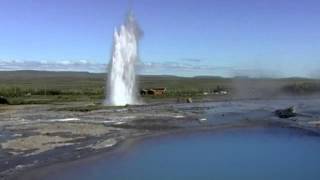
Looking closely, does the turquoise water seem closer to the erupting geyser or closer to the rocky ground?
the rocky ground

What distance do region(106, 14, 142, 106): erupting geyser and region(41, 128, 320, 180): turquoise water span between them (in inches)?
1020

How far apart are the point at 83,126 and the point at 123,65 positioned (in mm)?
23588

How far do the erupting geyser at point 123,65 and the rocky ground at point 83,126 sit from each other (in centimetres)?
813

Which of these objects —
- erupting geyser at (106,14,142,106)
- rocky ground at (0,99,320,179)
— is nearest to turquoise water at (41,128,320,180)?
rocky ground at (0,99,320,179)

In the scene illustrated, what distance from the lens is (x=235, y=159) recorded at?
2328 cm

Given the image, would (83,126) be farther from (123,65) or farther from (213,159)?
(123,65)

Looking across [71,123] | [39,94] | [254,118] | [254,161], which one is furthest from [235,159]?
[39,94]

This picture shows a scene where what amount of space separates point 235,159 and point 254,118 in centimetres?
1852

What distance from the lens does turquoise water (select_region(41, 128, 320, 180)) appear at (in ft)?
64.4

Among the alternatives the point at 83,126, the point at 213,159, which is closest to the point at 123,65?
the point at 83,126

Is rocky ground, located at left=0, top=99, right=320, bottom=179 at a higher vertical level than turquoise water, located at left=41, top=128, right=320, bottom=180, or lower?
higher

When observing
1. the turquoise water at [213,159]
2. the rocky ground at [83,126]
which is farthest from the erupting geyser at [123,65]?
the turquoise water at [213,159]

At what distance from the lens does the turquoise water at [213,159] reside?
19625mm

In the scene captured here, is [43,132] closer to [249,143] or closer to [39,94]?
[249,143]
